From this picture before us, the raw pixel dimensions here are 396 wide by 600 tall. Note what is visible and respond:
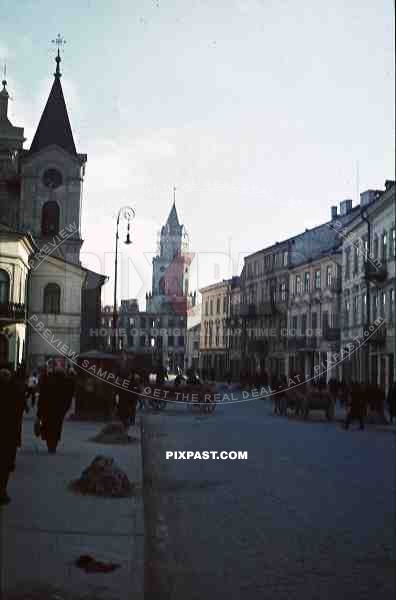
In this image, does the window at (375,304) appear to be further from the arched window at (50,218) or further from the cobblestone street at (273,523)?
the arched window at (50,218)

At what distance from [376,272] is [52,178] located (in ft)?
88.0

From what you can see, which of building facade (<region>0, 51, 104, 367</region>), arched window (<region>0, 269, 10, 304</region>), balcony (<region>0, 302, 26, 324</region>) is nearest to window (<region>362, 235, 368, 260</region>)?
balcony (<region>0, 302, 26, 324</region>)

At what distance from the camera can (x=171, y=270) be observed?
10.3 meters

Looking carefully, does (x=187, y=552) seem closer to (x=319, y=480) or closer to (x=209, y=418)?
(x=319, y=480)

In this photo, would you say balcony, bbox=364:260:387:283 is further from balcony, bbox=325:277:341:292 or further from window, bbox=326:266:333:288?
window, bbox=326:266:333:288

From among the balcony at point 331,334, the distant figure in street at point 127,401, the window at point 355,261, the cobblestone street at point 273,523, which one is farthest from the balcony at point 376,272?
the cobblestone street at point 273,523

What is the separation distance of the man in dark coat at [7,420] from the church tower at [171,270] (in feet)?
7.28

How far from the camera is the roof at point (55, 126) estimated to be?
7.33 m

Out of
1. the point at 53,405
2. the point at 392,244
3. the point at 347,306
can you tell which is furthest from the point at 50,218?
the point at 347,306

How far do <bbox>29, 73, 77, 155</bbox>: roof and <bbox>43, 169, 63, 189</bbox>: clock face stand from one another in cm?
28

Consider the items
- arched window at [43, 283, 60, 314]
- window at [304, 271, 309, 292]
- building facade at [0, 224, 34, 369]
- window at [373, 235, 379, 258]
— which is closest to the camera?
arched window at [43, 283, 60, 314]

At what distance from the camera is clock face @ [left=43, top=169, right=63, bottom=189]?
857 centimetres

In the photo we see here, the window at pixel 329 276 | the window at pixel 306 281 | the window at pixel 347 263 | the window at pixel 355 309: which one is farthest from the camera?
the window at pixel 329 276

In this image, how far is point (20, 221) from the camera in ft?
29.0
